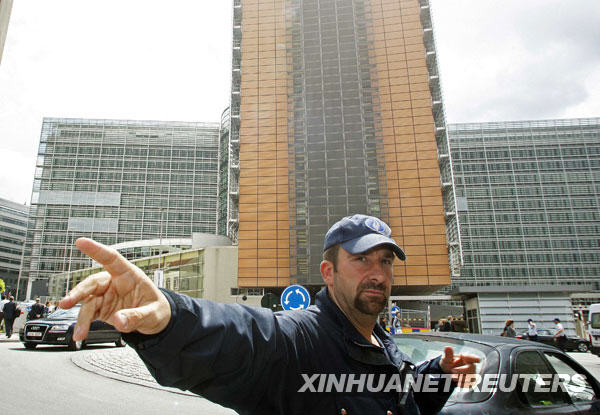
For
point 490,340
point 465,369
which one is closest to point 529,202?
point 490,340

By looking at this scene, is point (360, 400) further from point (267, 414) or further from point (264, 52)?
point (264, 52)

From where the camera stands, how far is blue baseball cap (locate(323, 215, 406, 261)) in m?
1.86

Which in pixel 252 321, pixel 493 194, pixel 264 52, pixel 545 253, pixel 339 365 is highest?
pixel 264 52

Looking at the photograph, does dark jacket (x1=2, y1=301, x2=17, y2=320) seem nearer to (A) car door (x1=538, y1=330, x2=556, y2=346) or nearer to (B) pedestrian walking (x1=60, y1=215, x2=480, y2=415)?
(B) pedestrian walking (x1=60, y1=215, x2=480, y2=415)

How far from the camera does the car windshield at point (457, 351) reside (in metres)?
3.00

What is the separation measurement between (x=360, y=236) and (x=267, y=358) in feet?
2.39

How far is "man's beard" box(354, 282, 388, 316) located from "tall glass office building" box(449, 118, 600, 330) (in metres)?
75.2

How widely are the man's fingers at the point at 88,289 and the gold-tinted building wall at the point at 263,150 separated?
44.1 metres

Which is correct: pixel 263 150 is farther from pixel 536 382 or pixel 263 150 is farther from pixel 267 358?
pixel 267 358

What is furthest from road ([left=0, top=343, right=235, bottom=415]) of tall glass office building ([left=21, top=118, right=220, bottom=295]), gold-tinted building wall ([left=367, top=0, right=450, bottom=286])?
tall glass office building ([left=21, top=118, right=220, bottom=295])

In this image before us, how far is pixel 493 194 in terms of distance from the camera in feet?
244

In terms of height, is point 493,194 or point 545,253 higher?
point 493,194

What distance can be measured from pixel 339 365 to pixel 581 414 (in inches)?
116

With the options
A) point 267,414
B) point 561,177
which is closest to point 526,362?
point 267,414
